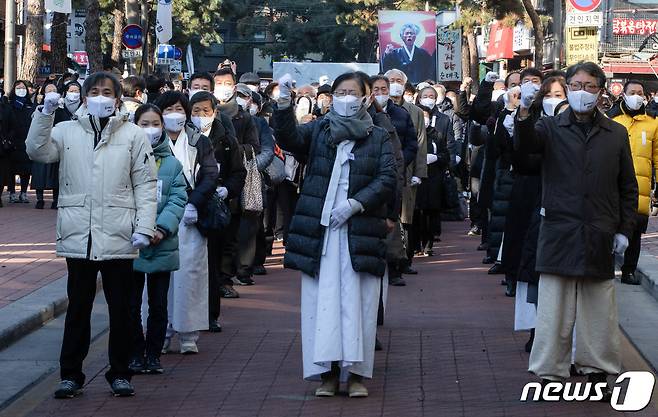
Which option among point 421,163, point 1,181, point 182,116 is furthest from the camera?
point 1,181

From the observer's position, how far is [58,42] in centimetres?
3381

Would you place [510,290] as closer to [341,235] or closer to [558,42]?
[341,235]

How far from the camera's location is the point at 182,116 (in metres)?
9.92

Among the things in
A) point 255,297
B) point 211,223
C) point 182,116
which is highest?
point 182,116

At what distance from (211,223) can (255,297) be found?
3.38 m

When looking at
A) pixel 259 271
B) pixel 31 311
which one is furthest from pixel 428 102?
pixel 31 311

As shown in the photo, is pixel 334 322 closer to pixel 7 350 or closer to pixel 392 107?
pixel 7 350

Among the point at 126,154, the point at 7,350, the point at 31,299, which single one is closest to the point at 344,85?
the point at 126,154

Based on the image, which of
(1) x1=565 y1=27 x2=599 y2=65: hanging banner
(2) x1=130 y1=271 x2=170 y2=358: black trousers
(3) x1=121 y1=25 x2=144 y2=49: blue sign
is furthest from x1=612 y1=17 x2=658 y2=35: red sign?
(2) x1=130 y1=271 x2=170 y2=358: black trousers

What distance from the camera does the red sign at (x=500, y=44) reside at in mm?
61312

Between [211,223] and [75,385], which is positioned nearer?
[75,385]

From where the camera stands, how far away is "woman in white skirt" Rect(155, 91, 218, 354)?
9.91 meters

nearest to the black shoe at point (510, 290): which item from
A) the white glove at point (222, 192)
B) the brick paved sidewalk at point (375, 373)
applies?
the brick paved sidewalk at point (375, 373)

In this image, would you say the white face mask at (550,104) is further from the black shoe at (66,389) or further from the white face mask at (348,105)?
the black shoe at (66,389)
